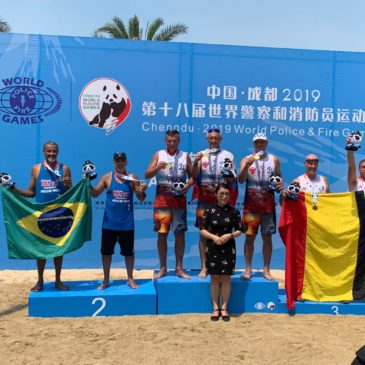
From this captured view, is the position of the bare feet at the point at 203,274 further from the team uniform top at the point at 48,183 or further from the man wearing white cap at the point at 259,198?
the team uniform top at the point at 48,183

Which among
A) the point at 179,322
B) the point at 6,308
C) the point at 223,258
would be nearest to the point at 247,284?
the point at 223,258

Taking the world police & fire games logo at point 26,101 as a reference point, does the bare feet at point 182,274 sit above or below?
below

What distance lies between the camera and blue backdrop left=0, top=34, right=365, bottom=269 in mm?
6164

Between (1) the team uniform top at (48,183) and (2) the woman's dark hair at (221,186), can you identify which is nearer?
(2) the woman's dark hair at (221,186)

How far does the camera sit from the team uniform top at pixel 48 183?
176 inches

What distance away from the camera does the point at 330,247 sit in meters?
4.45

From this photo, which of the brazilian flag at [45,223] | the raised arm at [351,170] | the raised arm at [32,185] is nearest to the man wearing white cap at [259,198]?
the raised arm at [351,170]

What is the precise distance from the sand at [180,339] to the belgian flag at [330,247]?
31 cm

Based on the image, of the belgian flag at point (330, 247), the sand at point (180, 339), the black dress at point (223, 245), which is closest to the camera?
the sand at point (180, 339)

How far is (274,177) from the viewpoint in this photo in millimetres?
4324

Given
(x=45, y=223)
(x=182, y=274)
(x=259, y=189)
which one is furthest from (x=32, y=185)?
(x=259, y=189)

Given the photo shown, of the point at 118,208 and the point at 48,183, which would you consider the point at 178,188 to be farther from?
the point at 48,183

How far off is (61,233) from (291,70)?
4398 mm

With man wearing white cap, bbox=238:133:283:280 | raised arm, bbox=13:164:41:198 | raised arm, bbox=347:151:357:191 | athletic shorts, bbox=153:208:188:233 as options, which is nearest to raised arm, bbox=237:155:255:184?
man wearing white cap, bbox=238:133:283:280
